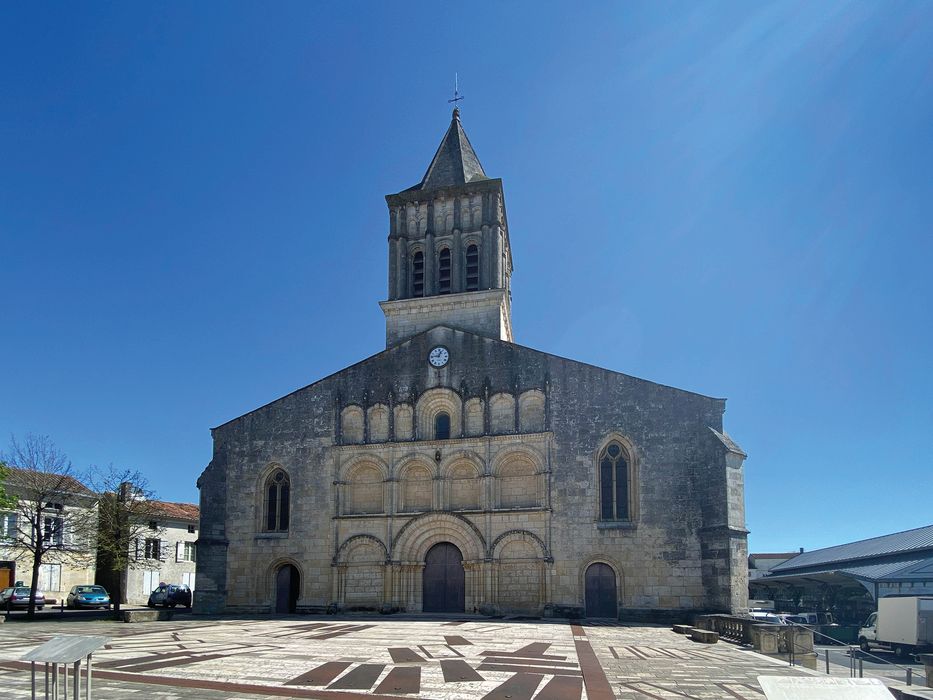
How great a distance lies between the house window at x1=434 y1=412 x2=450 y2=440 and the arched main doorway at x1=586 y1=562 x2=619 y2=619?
7.08m

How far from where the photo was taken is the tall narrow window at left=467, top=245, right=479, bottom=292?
3309cm

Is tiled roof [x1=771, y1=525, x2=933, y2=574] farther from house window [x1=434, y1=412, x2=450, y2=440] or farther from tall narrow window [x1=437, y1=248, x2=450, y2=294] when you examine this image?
tall narrow window [x1=437, y1=248, x2=450, y2=294]

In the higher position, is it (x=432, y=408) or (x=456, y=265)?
(x=456, y=265)

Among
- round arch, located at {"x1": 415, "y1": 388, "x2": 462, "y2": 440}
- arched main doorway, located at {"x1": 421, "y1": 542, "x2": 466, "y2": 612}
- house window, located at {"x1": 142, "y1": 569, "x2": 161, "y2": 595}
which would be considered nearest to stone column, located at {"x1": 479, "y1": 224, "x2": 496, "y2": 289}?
round arch, located at {"x1": 415, "y1": 388, "x2": 462, "y2": 440}

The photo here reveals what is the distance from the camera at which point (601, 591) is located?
87.9ft

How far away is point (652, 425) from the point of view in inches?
1072

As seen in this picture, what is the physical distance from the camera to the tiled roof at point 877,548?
36400 mm

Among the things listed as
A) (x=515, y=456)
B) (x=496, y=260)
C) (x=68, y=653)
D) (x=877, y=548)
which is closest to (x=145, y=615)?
(x=515, y=456)

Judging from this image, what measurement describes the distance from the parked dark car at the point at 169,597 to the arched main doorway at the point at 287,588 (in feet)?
28.2

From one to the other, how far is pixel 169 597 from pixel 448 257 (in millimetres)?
20028

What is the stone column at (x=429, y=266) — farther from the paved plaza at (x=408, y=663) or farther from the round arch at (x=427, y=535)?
the paved plaza at (x=408, y=663)

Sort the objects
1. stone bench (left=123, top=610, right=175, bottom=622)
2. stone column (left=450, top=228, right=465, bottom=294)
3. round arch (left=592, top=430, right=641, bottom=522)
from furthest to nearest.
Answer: stone column (left=450, top=228, right=465, bottom=294) → round arch (left=592, top=430, right=641, bottom=522) → stone bench (left=123, top=610, right=175, bottom=622)

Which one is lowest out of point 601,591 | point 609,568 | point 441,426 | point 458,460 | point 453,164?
point 601,591

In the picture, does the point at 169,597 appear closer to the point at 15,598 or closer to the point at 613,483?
the point at 15,598
